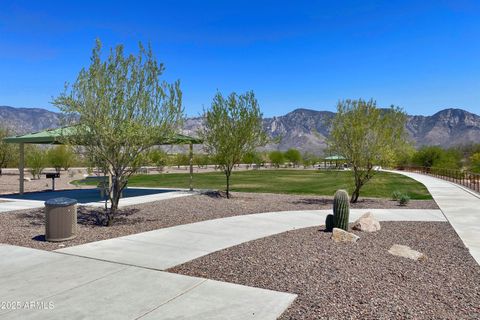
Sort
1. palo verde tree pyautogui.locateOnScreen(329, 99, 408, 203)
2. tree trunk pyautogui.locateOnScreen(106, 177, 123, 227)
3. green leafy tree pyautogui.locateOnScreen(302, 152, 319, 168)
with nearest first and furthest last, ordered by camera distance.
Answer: tree trunk pyautogui.locateOnScreen(106, 177, 123, 227), palo verde tree pyautogui.locateOnScreen(329, 99, 408, 203), green leafy tree pyautogui.locateOnScreen(302, 152, 319, 168)

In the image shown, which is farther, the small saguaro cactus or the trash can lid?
the small saguaro cactus

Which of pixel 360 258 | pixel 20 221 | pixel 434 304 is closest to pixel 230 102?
pixel 20 221

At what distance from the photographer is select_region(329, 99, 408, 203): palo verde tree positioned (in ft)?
55.3

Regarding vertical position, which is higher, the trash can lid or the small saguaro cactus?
the trash can lid

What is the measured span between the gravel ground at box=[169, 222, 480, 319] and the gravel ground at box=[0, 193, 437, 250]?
3.79 meters

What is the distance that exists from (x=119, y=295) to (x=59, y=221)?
4.38m

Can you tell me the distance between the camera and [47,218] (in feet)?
29.9

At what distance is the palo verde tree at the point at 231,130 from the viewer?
19.2m

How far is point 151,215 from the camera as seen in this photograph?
43.2 ft

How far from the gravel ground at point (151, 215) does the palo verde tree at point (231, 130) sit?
7.21 ft

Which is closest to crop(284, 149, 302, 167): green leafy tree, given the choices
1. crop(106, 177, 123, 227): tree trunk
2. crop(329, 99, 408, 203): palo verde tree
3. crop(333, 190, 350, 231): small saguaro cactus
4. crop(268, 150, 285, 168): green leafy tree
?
crop(268, 150, 285, 168): green leafy tree

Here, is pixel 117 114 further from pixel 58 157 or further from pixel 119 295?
pixel 58 157

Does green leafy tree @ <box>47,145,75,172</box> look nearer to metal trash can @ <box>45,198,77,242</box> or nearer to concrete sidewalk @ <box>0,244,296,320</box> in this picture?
metal trash can @ <box>45,198,77,242</box>

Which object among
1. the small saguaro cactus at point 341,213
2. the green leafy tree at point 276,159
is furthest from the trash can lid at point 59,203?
the green leafy tree at point 276,159
